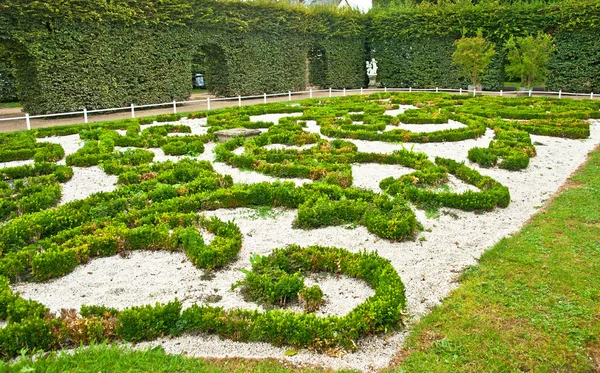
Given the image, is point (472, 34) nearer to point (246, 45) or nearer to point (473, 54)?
point (473, 54)

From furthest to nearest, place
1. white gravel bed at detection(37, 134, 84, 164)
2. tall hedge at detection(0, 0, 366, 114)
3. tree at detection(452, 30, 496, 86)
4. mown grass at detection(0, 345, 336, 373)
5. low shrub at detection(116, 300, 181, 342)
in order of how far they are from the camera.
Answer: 1. tree at detection(452, 30, 496, 86)
2. tall hedge at detection(0, 0, 366, 114)
3. white gravel bed at detection(37, 134, 84, 164)
4. low shrub at detection(116, 300, 181, 342)
5. mown grass at detection(0, 345, 336, 373)

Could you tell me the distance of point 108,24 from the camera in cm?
2184

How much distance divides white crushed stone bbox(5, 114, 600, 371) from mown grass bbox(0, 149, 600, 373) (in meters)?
0.20

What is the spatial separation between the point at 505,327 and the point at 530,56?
28091mm

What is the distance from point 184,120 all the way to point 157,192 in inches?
438

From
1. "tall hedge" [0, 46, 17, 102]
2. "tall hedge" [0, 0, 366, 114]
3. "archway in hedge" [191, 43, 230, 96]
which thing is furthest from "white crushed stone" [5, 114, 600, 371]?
"tall hedge" [0, 46, 17, 102]

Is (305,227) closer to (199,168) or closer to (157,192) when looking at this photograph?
(157,192)

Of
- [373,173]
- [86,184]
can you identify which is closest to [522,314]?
[373,173]

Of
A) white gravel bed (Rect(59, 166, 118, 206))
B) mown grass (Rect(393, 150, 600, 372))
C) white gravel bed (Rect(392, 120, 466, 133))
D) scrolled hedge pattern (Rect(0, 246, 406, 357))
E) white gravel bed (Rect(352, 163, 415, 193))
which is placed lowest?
mown grass (Rect(393, 150, 600, 372))

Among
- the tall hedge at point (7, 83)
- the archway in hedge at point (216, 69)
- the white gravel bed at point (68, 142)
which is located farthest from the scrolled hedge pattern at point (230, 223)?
the tall hedge at point (7, 83)

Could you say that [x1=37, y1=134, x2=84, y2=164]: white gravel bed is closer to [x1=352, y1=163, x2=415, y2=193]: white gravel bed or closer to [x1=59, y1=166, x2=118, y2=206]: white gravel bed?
[x1=59, y1=166, x2=118, y2=206]: white gravel bed

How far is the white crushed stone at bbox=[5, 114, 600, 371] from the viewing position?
4.21 meters

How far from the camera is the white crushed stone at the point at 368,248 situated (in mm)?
4207

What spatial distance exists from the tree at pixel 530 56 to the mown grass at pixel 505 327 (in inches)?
988
